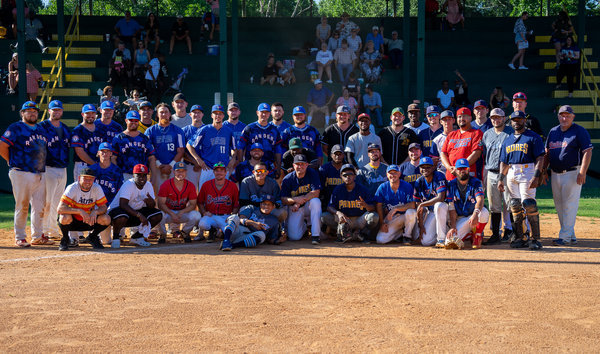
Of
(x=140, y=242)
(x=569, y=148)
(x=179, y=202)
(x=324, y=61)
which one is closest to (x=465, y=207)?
(x=569, y=148)

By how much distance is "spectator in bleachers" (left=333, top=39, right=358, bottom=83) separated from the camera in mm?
21312

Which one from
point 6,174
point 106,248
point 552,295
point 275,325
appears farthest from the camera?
point 6,174

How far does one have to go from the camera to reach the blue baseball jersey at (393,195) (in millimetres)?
10469

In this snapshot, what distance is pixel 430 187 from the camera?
10.2 m

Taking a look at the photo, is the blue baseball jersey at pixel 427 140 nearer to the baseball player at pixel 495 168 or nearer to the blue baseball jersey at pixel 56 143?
the baseball player at pixel 495 168

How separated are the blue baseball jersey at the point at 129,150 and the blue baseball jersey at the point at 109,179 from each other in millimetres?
291

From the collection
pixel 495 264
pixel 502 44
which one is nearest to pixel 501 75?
pixel 502 44

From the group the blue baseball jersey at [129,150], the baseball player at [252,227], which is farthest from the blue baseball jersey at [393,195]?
the blue baseball jersey at [129,150]

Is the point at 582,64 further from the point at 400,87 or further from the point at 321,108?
the point at 321,108

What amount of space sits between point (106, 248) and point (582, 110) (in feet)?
55.6

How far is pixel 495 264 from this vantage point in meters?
8.45

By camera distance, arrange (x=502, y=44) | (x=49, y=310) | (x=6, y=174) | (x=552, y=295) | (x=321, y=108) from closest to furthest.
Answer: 1. (x=49, y=310)
2. (x=552, y=295)
3. (x=6, y=174)
4. (x=321, y=108)
5. (x=502, y=44)

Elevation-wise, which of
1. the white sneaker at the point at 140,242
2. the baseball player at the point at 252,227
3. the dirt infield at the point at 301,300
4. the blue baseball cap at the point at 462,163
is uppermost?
the blue baseball cap at the point at 462,163

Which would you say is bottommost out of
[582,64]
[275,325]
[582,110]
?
[275,325]
